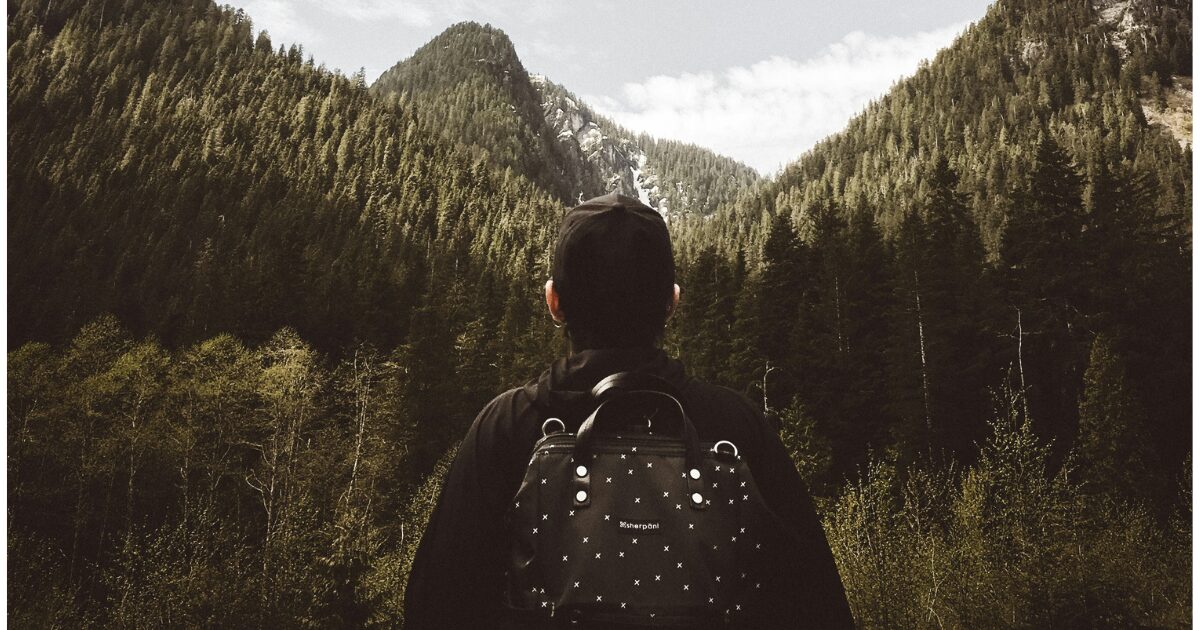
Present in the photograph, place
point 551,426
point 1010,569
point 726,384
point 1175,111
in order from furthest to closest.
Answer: point 1175,111 < point 726,384 < point 1010,569 < point 551,426

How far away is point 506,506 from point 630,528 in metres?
0.40

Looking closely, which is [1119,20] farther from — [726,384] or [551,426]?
[551,426]

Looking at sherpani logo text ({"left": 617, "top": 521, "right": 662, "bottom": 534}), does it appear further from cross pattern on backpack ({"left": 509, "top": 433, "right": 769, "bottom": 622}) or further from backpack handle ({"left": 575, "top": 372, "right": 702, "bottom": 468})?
backpack handle ({"left": 575, "top": 372, "right": 702, "bottom": 468})

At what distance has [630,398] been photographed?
2.00m

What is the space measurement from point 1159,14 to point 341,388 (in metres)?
222

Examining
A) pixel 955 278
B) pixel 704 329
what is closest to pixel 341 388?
pixel 704 329

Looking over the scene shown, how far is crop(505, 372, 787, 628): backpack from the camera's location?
1854 millimetres

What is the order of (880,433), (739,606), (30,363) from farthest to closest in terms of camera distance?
(30,363) → (880,433) → (739,606)

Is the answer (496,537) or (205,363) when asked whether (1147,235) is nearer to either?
(496,537)

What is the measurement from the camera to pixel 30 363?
4850cm

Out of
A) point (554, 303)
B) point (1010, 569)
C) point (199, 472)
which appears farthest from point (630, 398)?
point (199, 472)

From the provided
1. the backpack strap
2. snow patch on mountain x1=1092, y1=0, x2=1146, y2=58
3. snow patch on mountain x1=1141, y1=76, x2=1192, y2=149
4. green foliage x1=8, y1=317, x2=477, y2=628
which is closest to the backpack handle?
the backpack strap

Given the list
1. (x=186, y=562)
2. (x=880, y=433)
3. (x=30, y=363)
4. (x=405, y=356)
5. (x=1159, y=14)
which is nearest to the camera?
(x=186, y=562)

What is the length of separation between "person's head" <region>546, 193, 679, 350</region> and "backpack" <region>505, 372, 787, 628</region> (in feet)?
0.89
